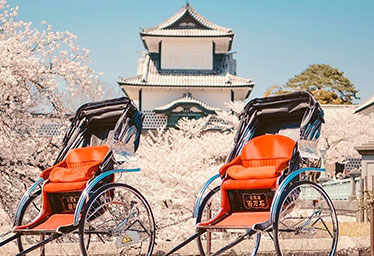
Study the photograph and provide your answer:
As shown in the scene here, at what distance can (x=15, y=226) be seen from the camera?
4.45m

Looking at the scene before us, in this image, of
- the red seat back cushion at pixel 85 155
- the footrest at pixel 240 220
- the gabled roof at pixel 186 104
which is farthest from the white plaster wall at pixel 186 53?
the footrest at pixel 240 220

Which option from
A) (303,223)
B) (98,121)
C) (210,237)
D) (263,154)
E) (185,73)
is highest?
(185,73)

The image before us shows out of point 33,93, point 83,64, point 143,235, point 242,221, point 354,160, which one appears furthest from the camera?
point 354,160

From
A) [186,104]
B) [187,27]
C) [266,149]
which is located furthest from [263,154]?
[187,27]

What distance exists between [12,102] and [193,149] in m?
10.5

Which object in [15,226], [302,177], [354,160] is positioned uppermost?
[302,177]

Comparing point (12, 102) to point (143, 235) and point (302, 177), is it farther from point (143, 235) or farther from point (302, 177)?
point (302, 177)

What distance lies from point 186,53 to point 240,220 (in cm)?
3091

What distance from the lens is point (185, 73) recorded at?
3384 cm

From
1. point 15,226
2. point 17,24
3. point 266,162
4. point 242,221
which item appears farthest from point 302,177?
point 17,24

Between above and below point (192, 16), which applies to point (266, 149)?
below

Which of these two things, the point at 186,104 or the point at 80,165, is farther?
the point at 186,104

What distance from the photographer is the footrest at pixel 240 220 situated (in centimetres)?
400

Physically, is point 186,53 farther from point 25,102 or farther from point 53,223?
point 53,223
